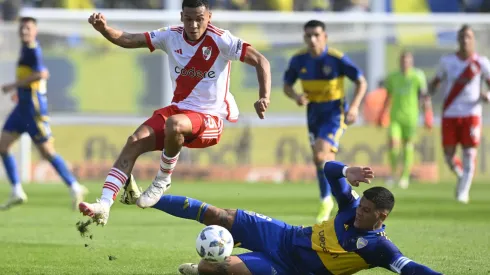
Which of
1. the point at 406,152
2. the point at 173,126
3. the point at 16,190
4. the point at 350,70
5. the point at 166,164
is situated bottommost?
the point at 406,152

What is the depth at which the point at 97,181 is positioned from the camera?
21.8 meters

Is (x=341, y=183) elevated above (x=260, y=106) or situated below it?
below

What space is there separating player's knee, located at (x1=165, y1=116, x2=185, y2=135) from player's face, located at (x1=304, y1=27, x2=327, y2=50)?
4708mm

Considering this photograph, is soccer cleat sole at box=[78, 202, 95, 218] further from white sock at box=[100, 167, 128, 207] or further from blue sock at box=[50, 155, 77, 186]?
blue sock at box=[50, 155, 77, 186]

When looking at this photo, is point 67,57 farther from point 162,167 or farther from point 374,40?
point 162,167

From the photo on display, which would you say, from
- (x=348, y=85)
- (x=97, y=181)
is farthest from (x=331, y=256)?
(x=348, y=85)

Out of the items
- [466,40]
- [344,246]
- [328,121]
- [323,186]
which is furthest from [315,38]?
[344,246]

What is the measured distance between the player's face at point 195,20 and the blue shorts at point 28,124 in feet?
20.0

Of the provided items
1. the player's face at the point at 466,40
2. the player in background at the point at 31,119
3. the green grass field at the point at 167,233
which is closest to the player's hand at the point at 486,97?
the player's face at the point at 466,40

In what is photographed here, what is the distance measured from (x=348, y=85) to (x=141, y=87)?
501 cm

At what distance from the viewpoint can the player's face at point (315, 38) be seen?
41.1ft

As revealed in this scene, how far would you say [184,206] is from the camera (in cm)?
816

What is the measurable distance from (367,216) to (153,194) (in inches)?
79.3

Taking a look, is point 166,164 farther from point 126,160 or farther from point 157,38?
point 157,38
